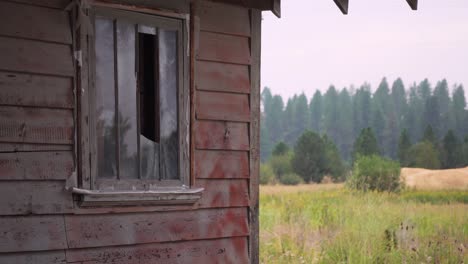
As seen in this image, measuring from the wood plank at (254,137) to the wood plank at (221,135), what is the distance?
98 mm

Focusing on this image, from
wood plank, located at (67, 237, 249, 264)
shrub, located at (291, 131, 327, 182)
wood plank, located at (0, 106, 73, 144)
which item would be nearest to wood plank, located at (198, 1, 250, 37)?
wood plank, located at (0, 106, 73, 144)

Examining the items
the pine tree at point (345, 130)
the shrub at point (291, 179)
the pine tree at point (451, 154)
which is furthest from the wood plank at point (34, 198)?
the pine tree at point (345, 130)

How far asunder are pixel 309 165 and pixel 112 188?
163ft

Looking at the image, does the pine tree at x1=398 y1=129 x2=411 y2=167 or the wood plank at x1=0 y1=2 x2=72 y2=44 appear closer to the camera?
the wood plank at x1=0 y1=2 x2=72 y2=44

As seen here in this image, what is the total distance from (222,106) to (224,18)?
77 cm

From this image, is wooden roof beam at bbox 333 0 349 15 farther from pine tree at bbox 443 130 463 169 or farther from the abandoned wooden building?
pine tree at bbox 443 130 463 169

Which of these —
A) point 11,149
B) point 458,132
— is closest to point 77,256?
point 11,149

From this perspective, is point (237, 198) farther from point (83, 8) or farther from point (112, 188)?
point (83, 8)

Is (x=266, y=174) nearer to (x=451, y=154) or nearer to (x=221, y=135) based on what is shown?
(x=451, y=154)

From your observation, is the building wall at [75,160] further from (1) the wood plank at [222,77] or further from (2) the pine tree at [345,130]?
(2) the pine tree at [345,130]

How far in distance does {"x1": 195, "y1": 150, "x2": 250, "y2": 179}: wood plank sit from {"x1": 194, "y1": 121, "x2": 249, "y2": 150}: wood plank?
5 cm

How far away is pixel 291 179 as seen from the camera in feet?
177

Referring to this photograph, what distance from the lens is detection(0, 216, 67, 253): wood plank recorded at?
470cm

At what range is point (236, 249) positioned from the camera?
5.96 m
